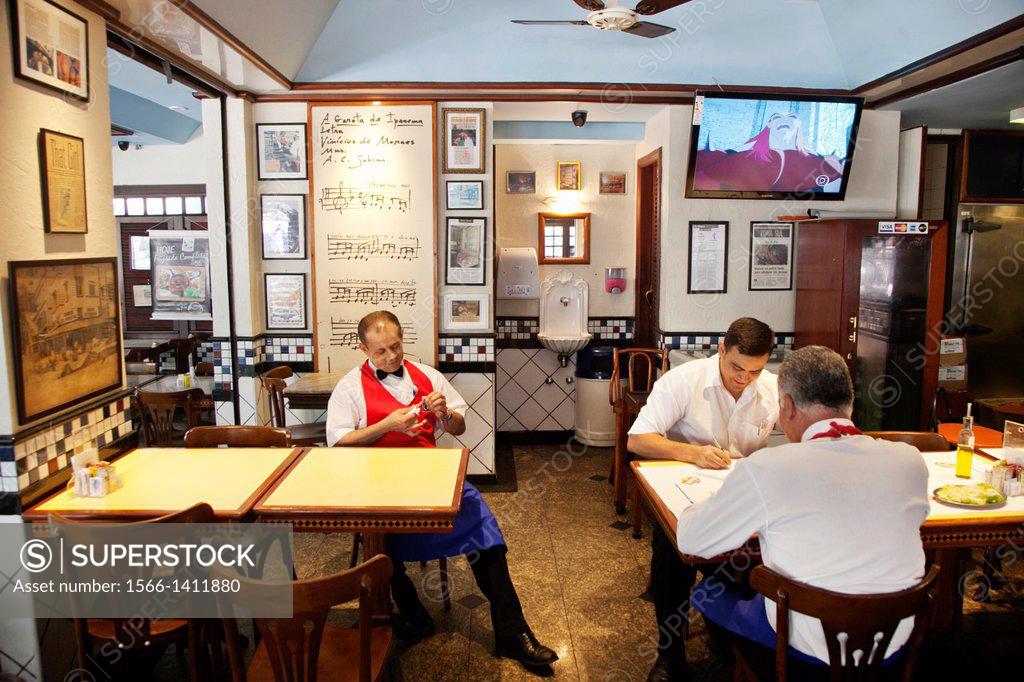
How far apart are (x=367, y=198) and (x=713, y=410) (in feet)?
9.93

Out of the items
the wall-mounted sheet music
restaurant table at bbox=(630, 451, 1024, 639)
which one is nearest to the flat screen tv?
the wall-mounted sheet music

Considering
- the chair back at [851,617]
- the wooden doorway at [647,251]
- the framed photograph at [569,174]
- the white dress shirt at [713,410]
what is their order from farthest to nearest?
the framed photograph at [569,174] < the wooden doorway at [647,251] < the white dress shirt at [713,410] < the chair back at [851,617]

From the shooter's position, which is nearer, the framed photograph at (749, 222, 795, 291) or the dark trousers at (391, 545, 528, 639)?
the dark trousers at (391, 545, 528, 639)

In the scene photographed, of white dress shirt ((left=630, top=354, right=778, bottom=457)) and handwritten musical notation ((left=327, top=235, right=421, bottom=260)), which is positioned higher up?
handwritten musical notation ((left=327, top=235, right=421, bottom=260))

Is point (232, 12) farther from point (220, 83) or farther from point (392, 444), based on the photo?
point (392, 444)

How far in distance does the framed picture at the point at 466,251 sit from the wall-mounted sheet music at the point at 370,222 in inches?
5.7

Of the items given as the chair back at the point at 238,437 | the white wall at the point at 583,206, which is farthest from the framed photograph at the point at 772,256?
the chair back at the point at 238,437

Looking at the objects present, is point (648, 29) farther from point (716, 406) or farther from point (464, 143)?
point (716, 406)

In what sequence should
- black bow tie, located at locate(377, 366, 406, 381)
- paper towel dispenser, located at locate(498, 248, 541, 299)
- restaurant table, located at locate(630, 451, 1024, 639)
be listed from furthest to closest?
paper towel dispenser, located at locate(498, 248, 541, 299) < black bow tie, located at locate(377, 366, 406, 381) < restaurant table, located at locate(630, 451, 1024, 639)

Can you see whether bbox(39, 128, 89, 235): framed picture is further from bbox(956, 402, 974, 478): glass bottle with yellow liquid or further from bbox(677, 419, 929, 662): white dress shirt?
bbox(956, 402, 974, 478): glass bottle with yellow liquid

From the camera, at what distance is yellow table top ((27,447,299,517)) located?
2428 mm

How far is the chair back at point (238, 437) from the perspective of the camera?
324 cm

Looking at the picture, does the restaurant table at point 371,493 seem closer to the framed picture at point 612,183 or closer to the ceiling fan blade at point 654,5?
the ceiling fan blade at point 654,5

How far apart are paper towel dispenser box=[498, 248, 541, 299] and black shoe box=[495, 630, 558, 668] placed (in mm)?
3500
